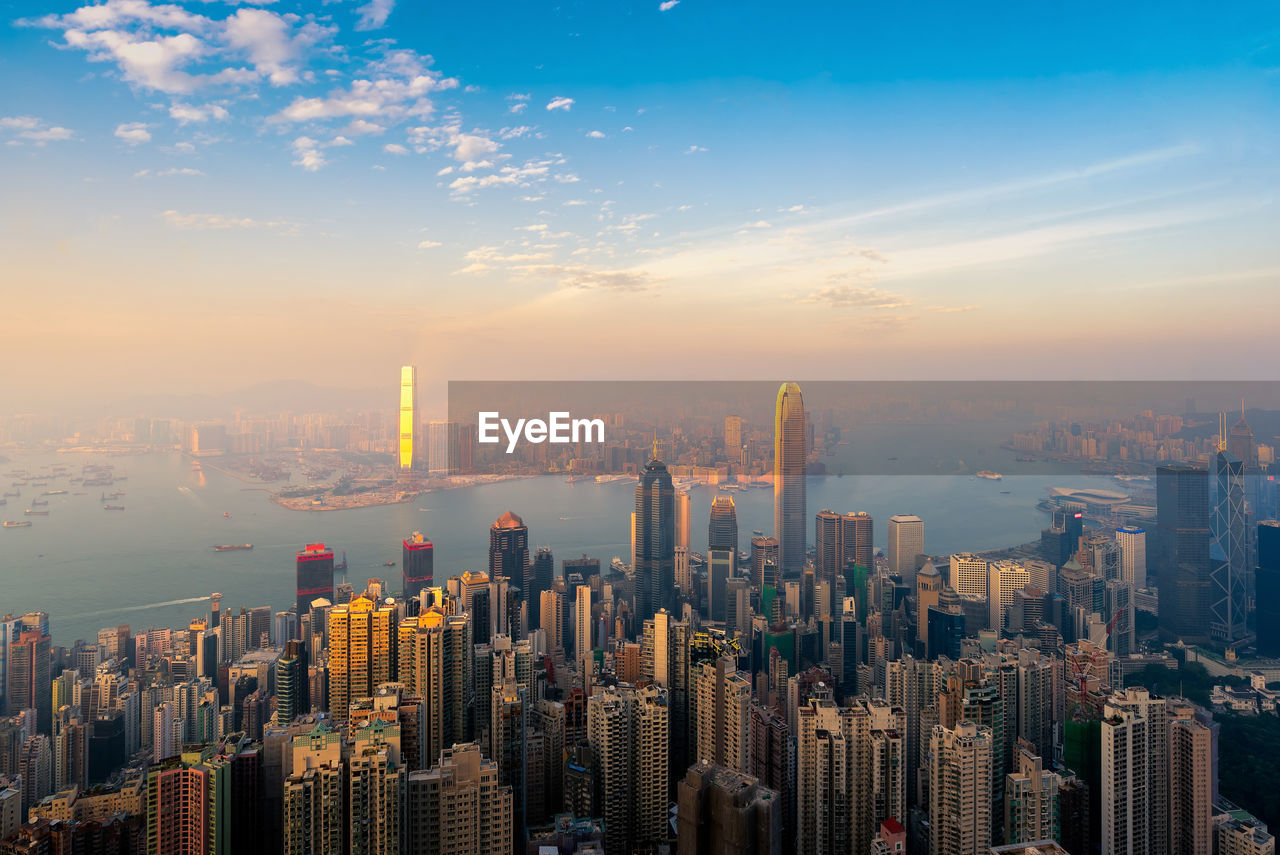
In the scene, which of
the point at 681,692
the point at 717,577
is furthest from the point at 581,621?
the point at 681,692

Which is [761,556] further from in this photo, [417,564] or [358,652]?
[358,652]

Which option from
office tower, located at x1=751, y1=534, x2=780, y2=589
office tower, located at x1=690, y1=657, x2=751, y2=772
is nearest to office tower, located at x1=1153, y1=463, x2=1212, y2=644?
office tower, located at x1=751, y1=534, x2=780, y2=589

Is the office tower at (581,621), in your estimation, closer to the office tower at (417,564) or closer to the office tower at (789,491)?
the office tower at (417,564)

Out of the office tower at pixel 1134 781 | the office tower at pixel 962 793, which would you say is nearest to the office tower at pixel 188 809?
the office tower at pixel 962 793

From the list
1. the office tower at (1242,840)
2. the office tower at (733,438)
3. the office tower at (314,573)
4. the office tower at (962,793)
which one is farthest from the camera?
the office tower at (733,438)

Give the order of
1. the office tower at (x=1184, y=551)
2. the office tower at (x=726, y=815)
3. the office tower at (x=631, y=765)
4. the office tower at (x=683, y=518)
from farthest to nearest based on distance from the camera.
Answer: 1. the office tower at (x=683, y=518)
2. the office tower at (x=1184, y=551)
3. the office tower at (x=631, y=765)
4. the office tower at (x=726, y=815)
